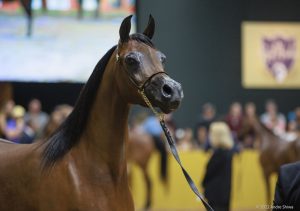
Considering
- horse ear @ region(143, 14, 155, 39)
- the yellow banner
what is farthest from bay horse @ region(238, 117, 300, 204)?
horse ear @ region(143, 14, 155, 39)

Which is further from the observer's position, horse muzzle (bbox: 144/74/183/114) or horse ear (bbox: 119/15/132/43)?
horse ear (bbox: 119/15/132/43)

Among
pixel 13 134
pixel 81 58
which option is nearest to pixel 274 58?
pixel 81 58

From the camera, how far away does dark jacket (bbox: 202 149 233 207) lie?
7.56 metres

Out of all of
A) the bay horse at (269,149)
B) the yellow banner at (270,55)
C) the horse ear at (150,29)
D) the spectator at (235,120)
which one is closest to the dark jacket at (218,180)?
the bay horse at (269,149)

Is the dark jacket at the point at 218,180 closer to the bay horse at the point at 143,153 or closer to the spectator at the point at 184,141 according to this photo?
the bay horse at the point at 143,153

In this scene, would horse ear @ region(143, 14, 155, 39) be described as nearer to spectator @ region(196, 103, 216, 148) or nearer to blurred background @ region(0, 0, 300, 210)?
blurred background @ region(0, 0, 300, 210)

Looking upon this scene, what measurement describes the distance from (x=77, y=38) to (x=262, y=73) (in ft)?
15.7

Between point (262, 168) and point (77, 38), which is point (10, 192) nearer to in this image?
point (262, 168)

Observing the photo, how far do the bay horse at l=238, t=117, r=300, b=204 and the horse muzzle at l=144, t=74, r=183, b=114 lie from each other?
790 cm

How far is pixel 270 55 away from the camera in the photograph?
16.4 metres

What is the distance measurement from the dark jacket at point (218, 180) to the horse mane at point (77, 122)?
13.2 feet

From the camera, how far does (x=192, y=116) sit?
15953 millimetres

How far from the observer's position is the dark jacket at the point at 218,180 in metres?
7.56

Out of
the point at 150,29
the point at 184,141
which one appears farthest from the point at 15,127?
the point at 150,29
